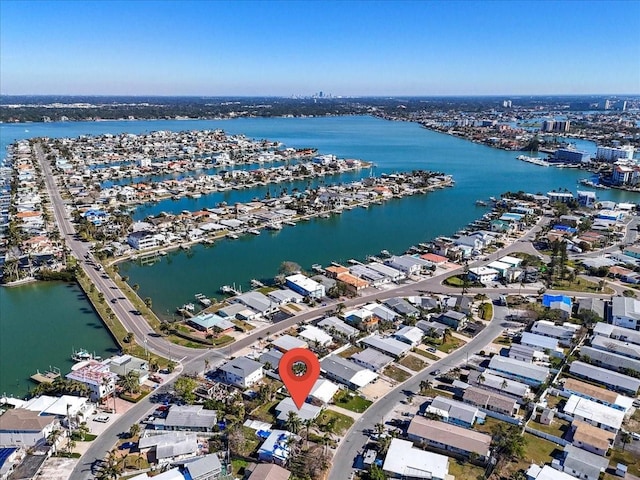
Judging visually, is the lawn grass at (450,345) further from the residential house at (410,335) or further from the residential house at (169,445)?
the residential house at (169,445)

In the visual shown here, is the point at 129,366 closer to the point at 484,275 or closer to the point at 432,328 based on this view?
the point at 432,328

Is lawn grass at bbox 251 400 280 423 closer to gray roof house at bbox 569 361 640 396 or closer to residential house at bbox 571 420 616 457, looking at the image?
residential house at bbox 571 420 616 457

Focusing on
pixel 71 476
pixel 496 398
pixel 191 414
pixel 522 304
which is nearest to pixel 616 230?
pixel 522 304

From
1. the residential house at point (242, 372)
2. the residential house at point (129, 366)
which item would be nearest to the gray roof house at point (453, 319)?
the residential house at point (242, 372)

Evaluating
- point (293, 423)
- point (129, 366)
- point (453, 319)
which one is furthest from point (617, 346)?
point (129, 366)

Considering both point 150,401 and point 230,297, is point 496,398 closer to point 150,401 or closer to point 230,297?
point 150,401
